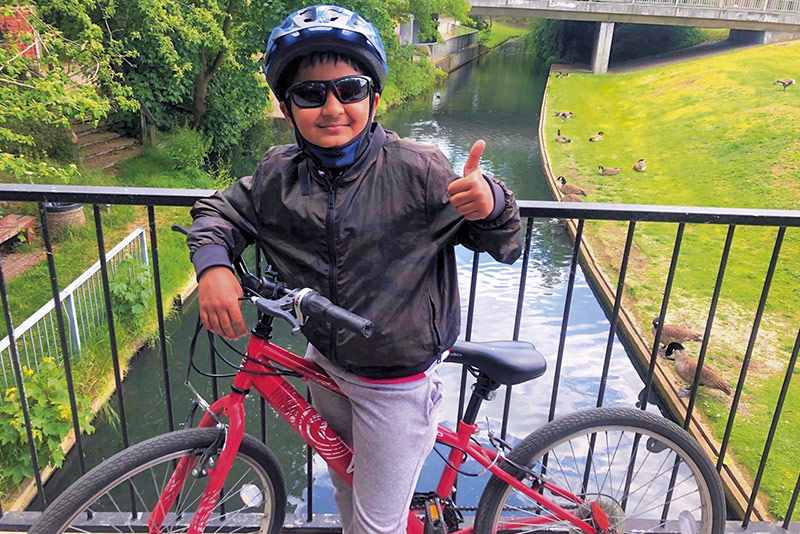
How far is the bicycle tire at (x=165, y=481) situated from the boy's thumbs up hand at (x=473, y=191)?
0.92 m

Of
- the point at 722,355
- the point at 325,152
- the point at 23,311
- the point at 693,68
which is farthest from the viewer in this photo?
the point at 693,68

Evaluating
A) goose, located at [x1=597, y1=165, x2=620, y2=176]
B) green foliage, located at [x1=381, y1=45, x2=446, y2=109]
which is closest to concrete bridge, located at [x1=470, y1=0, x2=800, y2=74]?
green foliage, located at [x1=381, y1=45, x2=446, y2=109]

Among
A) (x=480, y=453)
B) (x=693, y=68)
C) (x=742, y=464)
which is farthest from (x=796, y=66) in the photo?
(x=480, y=453)

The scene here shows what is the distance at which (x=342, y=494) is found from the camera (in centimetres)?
196

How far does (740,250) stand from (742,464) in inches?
258

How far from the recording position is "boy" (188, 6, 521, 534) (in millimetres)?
1476

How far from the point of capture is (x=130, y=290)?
296 inches

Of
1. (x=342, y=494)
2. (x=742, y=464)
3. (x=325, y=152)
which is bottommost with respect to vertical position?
(x=742, y=464)

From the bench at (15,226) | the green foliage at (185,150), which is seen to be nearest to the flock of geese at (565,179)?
the green foliage at (185,150)

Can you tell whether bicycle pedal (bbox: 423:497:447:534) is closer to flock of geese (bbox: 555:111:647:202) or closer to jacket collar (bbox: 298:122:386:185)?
jacket collar (bbox: 298:122:386:185)

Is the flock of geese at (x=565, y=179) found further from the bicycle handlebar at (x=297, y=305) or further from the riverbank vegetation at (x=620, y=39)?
the riverbank vegetation at (x=620, y=39)

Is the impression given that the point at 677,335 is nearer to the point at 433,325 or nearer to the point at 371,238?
the point at 433,325

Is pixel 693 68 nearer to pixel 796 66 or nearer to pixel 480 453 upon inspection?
pixel 796 66

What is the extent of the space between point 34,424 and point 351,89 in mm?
4656
